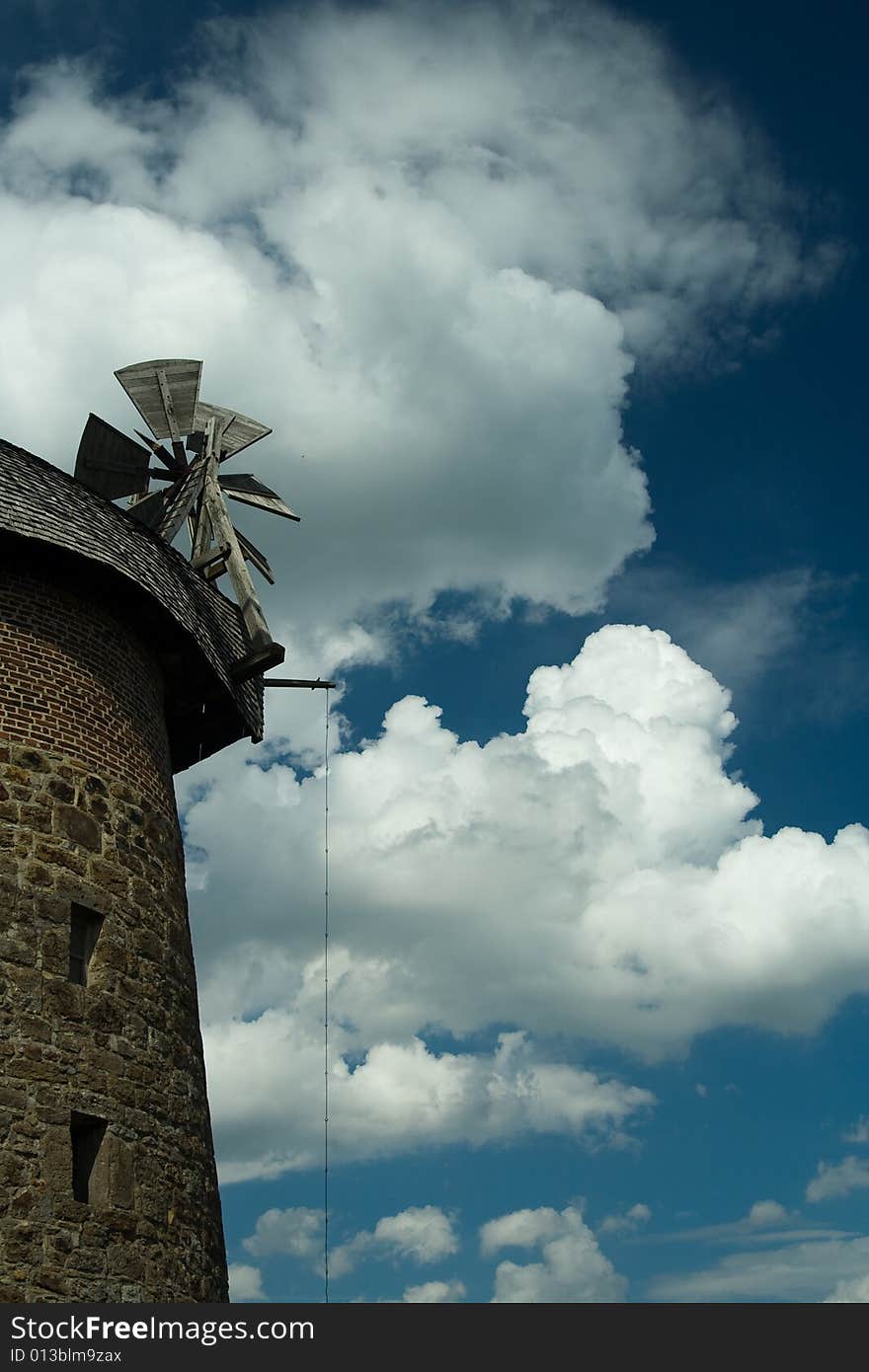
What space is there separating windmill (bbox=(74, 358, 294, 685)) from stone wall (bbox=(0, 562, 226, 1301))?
2912 millimetres

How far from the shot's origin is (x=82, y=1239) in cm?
1145

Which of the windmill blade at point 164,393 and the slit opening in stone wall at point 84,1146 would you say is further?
the windmill blade at point 164,393

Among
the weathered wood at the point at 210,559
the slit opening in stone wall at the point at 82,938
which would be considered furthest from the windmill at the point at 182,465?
the slit opening in stone wall at the point at 82,938

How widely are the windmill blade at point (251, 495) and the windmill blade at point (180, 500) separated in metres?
0.63

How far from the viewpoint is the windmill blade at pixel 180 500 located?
1728cm

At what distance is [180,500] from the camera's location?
1777 cm

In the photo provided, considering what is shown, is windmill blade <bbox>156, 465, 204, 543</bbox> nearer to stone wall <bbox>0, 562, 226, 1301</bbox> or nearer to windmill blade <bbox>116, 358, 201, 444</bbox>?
windmill blade <bbox>116, 358, 201, 444</bbox>

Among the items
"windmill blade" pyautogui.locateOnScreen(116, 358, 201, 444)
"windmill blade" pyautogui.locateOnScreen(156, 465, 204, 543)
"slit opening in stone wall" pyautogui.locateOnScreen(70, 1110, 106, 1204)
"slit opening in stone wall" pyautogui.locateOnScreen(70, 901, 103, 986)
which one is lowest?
"slit opening in stone wall" pyautogui.locateOnScreen(70, 1110, 106, 1204)

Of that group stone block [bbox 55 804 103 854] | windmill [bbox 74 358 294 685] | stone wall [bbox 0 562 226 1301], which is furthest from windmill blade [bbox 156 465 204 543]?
stone block [bbox 55 804 103 854]

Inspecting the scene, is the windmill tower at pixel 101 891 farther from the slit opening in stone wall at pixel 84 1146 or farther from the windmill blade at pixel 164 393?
the windmill blade at pixel 164 393

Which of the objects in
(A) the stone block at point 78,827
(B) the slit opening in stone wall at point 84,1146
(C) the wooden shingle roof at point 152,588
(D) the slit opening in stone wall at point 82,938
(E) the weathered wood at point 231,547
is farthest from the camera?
(E) the weathered wood at point 231,547

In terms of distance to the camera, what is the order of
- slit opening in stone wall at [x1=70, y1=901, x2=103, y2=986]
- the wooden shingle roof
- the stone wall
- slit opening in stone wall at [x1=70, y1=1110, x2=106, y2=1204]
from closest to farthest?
the stone wall
slit opening in stone wall at [x1=70, y1=1110, x2=106, y2=1204]
slit opening in stone wall at [x1=70, y1=901, x2=103, y2=986]
the wooden shingle roof

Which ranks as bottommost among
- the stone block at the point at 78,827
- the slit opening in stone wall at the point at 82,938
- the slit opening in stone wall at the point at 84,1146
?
the slit opening in stone wall at the point at 84,1146

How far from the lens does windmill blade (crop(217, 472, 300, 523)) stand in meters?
18.6
